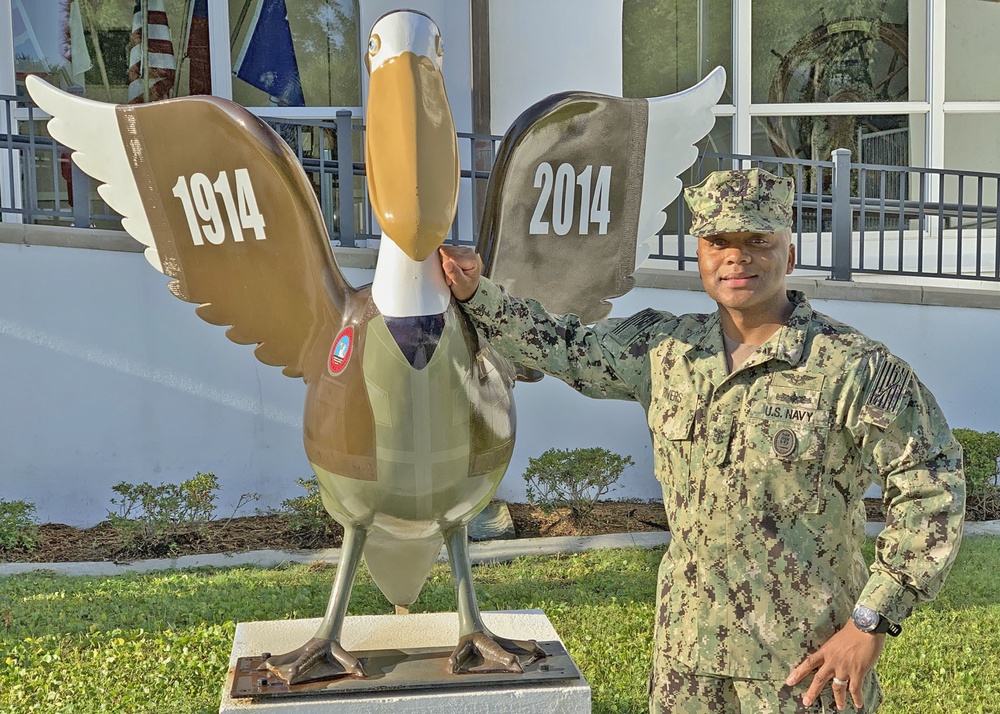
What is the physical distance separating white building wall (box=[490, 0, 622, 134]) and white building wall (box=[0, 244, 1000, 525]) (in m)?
1.56

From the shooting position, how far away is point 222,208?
9.04ft

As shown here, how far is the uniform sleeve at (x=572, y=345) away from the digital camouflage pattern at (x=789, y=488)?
7 centimetres

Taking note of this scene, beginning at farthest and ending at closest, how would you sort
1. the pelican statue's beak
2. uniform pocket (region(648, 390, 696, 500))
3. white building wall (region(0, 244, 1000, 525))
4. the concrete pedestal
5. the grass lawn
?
white building wall (region(0, 244, 1000, 525))
the grass lawn
the concrete pedestal
the pelican statue's beak
uniform pocket (region(648, 390, 696, 500))

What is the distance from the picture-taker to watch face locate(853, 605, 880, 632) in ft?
6.29

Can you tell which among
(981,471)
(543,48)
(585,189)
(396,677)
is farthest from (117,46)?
(981,471)

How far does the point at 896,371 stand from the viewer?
1.99 metres

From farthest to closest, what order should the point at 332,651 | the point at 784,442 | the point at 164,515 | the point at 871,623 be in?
1. the point at 164,515
2. the point at 332,651
3. the point at 784,442
4. the point at 871,623

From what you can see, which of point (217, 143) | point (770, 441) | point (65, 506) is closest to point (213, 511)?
point (65, 506)

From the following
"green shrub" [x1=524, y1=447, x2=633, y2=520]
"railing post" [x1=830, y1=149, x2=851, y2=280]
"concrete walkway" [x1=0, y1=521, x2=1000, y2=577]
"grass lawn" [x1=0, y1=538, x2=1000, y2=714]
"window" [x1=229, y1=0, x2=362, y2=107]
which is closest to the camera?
"grass lawn" [x1=0, y1=538, x2=1000, y2=714]

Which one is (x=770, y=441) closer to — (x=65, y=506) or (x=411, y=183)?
(x=411, y=183)

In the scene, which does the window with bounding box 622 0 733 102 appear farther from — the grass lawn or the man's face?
the man's face

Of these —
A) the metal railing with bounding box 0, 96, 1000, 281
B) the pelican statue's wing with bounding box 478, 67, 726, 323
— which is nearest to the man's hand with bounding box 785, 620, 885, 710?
the pelican statue's wing with bounding box 478, 67, 726, 323

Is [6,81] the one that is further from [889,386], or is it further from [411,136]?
[889,386]

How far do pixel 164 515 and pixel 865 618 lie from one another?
4371mm
